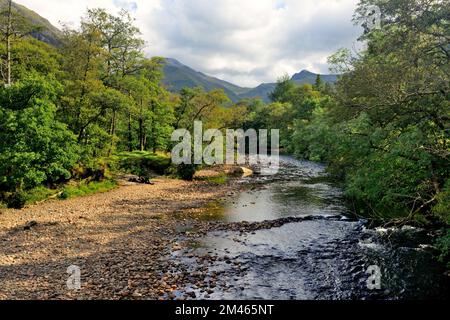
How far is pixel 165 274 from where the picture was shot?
1252 centimetres

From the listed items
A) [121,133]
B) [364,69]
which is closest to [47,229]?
[364,69]

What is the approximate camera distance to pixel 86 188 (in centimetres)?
2719

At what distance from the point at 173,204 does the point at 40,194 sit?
9294 millimetres

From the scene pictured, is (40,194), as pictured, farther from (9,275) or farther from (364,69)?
(364,69)

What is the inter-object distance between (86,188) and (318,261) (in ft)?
66.8

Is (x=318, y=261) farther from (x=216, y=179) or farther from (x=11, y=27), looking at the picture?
(x=11, y=27)

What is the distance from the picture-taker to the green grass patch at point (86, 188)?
25.0 metres

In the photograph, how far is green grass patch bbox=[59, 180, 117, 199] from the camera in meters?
25.0

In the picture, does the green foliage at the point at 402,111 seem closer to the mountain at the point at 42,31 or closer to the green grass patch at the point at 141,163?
the green grass patch at the point at 141,163

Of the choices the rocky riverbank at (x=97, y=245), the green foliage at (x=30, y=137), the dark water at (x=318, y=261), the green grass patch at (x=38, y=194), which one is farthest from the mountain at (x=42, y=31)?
the dark water at (x=318, y=261)

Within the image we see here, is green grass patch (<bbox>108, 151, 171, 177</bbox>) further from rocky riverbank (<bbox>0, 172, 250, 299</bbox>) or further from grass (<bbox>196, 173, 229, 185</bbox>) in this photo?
rocky riverbank (<bbox>0, 172, 250, 299</bbox>)

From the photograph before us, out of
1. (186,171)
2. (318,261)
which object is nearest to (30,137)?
(186,171)

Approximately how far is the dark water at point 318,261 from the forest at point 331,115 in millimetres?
1269

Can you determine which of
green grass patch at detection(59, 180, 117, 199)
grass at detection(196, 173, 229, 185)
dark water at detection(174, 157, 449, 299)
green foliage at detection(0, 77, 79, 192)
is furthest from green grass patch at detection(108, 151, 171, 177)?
dark water at detection(174, 157, 449, 299)
